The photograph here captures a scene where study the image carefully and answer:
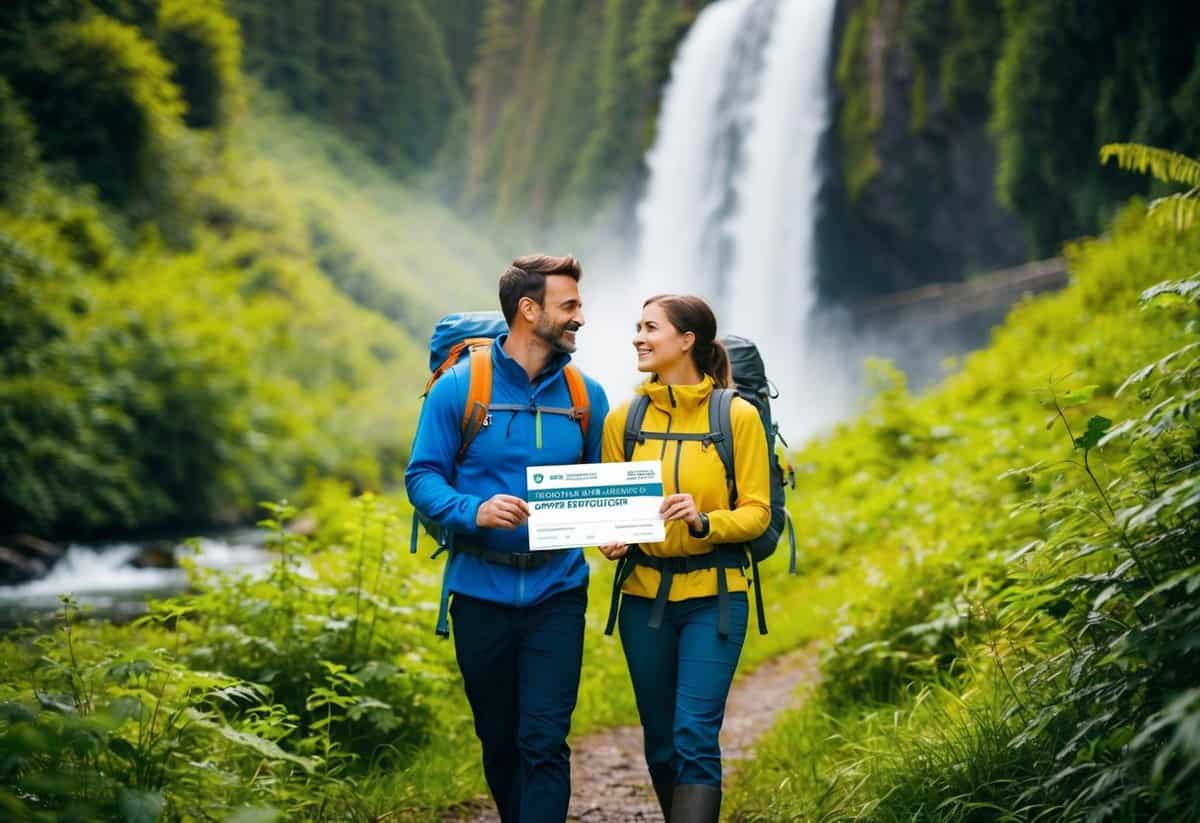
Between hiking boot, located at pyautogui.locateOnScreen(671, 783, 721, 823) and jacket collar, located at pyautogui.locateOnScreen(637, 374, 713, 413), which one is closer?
hiking boot, located at pyautogui.locateOnScreen(671, 783, 721, 823)

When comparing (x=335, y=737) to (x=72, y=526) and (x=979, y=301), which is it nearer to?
(x=72, y=526)

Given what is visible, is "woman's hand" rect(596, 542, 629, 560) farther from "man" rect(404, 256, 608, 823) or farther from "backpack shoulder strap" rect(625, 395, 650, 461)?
"backpack shoulder strap" rect(625, 395, 650, 461)

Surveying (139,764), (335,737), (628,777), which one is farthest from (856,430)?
(139,764)

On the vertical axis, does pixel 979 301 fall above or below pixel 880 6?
below

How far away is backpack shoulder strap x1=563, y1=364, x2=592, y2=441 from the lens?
11.6ft

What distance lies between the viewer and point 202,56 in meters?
32.0

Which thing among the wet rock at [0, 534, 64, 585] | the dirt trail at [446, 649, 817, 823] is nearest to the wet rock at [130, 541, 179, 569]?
the wet rock at [0, 534, 64, 585]

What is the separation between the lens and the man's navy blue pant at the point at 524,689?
10.5ft

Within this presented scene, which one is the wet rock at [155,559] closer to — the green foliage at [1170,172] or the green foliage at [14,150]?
the green foliage at [14,150]

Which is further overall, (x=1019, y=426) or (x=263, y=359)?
(x=263, y=359)

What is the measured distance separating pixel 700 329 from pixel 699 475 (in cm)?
53

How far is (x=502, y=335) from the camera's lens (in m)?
3.67

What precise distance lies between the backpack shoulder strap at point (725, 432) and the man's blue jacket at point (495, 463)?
0.45 metres

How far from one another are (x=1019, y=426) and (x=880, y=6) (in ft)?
56.2
